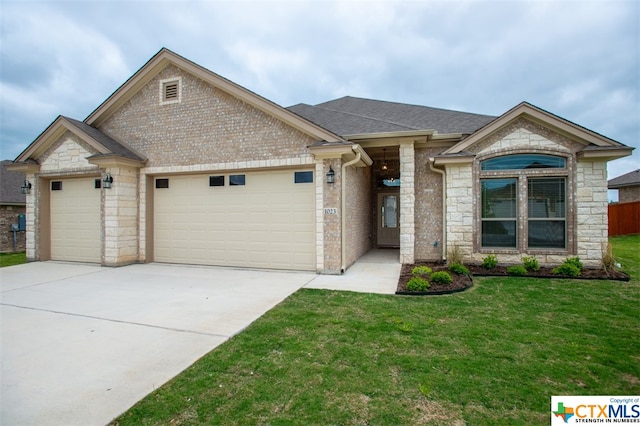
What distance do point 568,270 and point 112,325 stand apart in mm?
9535

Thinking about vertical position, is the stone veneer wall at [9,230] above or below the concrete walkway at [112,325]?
above

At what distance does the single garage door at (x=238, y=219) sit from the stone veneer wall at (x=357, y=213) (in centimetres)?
122

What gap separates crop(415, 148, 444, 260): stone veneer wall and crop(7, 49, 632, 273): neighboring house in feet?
0.10

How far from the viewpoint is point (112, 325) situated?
4.42 m

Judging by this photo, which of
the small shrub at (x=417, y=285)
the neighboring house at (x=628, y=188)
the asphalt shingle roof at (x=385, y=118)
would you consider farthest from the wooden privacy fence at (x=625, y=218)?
the small shrub at (x=417, y=285)

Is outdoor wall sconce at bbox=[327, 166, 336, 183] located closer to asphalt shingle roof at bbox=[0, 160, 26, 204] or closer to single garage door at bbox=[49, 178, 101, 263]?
single garage door at bbox=[49, 178, 101, 263]

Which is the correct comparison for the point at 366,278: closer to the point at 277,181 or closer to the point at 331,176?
→ the point at 331,176

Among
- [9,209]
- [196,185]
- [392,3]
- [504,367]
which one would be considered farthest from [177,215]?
[9,209]

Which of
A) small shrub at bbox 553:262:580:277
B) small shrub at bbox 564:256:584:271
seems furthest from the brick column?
small shrub at bbox 564:256:584:271

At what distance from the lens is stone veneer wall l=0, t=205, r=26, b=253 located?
546 inches

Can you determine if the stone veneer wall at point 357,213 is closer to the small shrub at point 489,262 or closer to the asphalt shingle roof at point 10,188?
the small shrub at point 489,262

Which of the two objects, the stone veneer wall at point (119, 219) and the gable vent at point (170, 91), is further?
the gable vent at point (170, 91)

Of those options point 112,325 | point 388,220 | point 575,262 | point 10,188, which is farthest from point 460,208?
point 10,188

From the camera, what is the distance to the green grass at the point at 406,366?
247 centimetres
